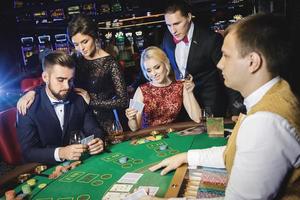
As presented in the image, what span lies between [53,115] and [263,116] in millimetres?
1831

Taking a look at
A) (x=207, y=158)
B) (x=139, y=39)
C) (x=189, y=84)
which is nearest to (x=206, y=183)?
(x=207, y=158)

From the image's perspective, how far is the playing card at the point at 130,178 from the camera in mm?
1693

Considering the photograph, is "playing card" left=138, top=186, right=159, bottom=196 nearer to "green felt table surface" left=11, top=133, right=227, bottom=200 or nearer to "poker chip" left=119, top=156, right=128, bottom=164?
"green felt table surface" left=11, top=133, right=227, bottom=200

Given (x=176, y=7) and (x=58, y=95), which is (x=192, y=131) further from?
(x=176, y=7)

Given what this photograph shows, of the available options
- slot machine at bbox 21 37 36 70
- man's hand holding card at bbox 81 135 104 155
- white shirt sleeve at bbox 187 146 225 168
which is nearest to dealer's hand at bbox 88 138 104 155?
man's hand holding card at bbox 81 135 104 155

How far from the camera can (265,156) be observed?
3.33ft

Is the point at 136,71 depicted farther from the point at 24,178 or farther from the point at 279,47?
the point at 279,47

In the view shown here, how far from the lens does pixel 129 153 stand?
2119mm

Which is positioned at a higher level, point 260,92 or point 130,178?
point 260,92

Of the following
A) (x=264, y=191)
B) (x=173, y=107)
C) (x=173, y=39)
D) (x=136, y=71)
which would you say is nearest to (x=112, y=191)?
(x=264, y=191)

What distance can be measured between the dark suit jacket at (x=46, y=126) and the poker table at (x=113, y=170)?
0.85ft

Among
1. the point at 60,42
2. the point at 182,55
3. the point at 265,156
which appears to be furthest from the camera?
the point at 60,42

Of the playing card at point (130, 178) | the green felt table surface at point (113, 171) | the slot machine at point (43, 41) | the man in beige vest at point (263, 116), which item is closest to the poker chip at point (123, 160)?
the green felt table surface at point (113, 171)

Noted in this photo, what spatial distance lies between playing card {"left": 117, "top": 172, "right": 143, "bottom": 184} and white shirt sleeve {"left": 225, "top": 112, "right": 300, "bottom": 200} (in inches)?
29.7
